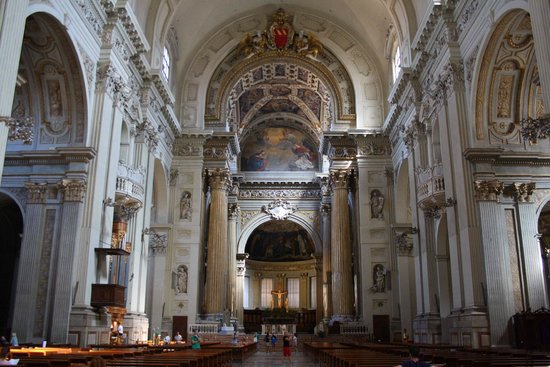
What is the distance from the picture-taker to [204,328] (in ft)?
83.7

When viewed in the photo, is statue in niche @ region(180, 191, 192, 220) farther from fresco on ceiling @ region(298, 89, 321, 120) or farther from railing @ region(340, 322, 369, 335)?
fresco on ceiling @ region(298, 89, 321, 120)

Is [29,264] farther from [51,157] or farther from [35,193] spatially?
[51,157]

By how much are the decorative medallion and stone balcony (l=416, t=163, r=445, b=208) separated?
713 inches

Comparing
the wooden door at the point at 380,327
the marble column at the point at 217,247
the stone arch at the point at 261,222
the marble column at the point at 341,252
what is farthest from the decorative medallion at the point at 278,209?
the wooden door at the point at 380,327

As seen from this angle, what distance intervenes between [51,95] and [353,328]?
54.0ft

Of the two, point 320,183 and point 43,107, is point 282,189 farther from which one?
point 43,107

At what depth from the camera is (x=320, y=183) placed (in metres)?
35.8

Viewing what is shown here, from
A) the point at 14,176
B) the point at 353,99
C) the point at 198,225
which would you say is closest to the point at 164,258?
the point at 198,225

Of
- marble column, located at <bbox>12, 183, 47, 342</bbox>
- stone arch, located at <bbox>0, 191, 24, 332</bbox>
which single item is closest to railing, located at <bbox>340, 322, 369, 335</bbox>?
stone arch, located at <bbox>0, 191, 24, 332</bbox>

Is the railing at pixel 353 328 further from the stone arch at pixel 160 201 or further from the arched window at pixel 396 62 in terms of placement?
the arched window at pixel 396 62

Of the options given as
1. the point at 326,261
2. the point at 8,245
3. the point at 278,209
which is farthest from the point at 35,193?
the point at 278,209

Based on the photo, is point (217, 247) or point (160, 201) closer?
point (160, 201)

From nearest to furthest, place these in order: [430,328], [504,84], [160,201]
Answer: [504,84]
[430,328]
[160,201]

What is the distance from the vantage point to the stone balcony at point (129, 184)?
18.2 m
